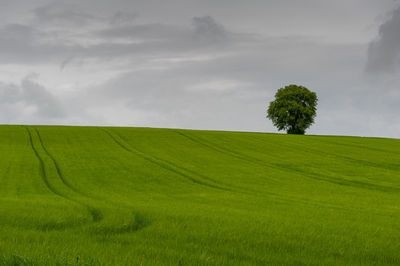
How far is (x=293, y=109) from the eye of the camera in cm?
8156

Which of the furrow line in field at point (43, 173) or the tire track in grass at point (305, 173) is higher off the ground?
the tire track in grass at point (305, 173)

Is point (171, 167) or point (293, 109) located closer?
point (171, 167)

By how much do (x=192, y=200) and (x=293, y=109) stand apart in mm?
65876

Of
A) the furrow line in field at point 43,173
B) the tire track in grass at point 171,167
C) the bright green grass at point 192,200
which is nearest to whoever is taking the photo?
the bright green grass at point 192,200

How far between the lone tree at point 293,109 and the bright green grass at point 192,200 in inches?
1213

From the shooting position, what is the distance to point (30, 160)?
34.0 metres

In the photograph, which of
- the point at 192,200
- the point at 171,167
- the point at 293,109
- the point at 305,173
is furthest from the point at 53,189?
the point at 293,109

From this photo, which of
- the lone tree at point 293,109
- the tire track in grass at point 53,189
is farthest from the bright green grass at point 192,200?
the lone tree at point 293,109

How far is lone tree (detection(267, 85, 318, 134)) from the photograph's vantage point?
82.2 meters

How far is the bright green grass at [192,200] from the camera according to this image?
739 cm

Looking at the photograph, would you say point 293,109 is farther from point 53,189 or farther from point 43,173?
point 53,189

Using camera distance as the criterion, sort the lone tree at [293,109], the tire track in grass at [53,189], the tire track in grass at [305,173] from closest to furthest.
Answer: the tire track in grass at [53,189]
the tire track in grass at [305,173]
the lone tree at [293,109]

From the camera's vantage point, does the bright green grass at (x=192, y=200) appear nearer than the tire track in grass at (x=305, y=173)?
Yes

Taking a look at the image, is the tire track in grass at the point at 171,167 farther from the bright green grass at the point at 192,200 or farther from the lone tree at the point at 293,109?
the lone tree at the point at 293,109
